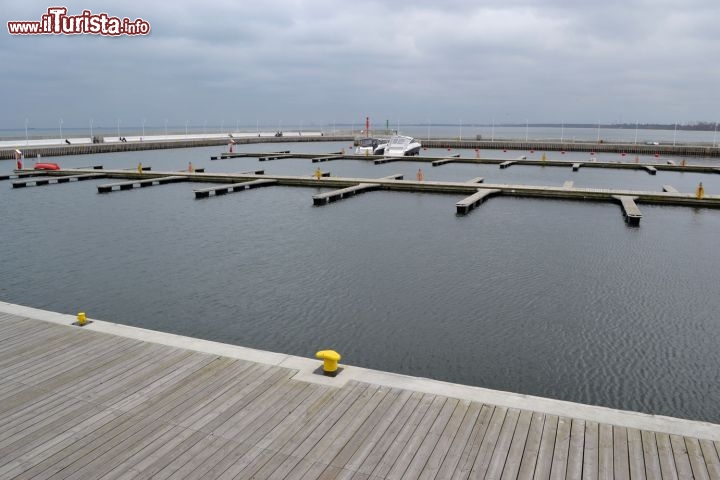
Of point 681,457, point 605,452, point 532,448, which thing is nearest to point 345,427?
point 532,448

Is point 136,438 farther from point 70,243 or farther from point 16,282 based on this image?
point 70,243

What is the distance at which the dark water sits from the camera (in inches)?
326

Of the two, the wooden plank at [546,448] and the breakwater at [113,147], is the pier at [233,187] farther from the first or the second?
the breakwater at [113,147]

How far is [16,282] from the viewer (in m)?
12.3

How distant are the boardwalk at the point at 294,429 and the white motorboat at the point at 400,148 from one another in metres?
40.3

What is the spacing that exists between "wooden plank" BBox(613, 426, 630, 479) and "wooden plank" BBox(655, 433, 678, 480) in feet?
0.90

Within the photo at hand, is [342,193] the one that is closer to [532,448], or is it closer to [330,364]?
[330,364]

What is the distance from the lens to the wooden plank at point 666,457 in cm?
438

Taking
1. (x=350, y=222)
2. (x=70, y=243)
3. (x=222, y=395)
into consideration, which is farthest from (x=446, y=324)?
(x=70, y=243)

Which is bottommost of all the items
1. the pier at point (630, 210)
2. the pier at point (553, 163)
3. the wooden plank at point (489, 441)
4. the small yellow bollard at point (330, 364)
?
the wooden plank at point (489, 441)

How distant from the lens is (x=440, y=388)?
5922 mm

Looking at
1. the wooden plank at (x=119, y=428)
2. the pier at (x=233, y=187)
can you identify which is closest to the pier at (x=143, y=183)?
the pier at (x=233, y=187)

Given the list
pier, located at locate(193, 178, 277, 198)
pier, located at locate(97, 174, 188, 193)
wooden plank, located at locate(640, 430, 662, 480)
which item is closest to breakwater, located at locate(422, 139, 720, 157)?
pier, located at locate(193, 178, 277, 198)

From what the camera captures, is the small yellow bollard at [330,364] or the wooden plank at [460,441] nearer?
the wooden plank at [460,441]
